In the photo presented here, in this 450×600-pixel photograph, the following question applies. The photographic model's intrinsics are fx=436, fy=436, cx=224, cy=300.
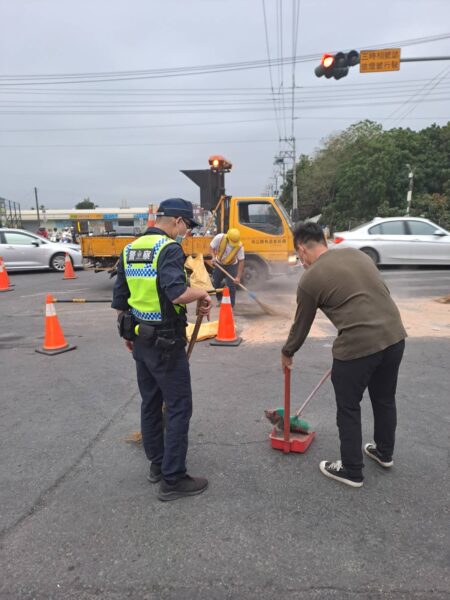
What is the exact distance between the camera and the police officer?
102 inches

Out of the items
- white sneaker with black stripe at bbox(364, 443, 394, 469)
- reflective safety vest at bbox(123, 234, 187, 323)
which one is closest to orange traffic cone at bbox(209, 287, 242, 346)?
white sneaker with black stripe at bbox(364, 443, 394, 469)

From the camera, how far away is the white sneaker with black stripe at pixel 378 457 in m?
3.00

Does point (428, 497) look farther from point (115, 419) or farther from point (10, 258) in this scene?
point (10, 258)

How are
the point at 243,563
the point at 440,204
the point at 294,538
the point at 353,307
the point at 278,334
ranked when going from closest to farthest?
the point at 243,563
the point at 294,538
the point at 353,307
the point at 278,334
the point at 440,204

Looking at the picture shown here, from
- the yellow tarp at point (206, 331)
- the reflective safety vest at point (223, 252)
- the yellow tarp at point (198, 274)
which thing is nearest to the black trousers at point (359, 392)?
the yellow tarp at point (206, 331)

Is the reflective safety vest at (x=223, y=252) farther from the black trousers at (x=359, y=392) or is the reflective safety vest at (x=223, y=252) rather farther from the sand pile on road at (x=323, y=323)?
the black trousers at (x=359, y=392)

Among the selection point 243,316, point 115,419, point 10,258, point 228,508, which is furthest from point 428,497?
point 10,258

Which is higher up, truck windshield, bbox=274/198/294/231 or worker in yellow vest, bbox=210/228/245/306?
truck windshield, bbox=274/198/294/231

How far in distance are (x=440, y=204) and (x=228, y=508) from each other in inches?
1301

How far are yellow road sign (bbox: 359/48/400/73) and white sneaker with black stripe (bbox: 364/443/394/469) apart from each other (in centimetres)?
1021

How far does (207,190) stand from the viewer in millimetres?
10477

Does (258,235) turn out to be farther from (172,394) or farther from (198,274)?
(172,394)

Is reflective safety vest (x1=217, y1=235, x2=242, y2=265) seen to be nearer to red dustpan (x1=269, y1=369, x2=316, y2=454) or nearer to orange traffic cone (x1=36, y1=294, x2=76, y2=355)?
orange traffic cone (x1=36, y1=294, x2=76, y2=355)

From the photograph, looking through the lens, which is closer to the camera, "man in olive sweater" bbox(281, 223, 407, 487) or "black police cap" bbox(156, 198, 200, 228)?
"man in olive sweater" bbox(281, 223, 407, 487)
